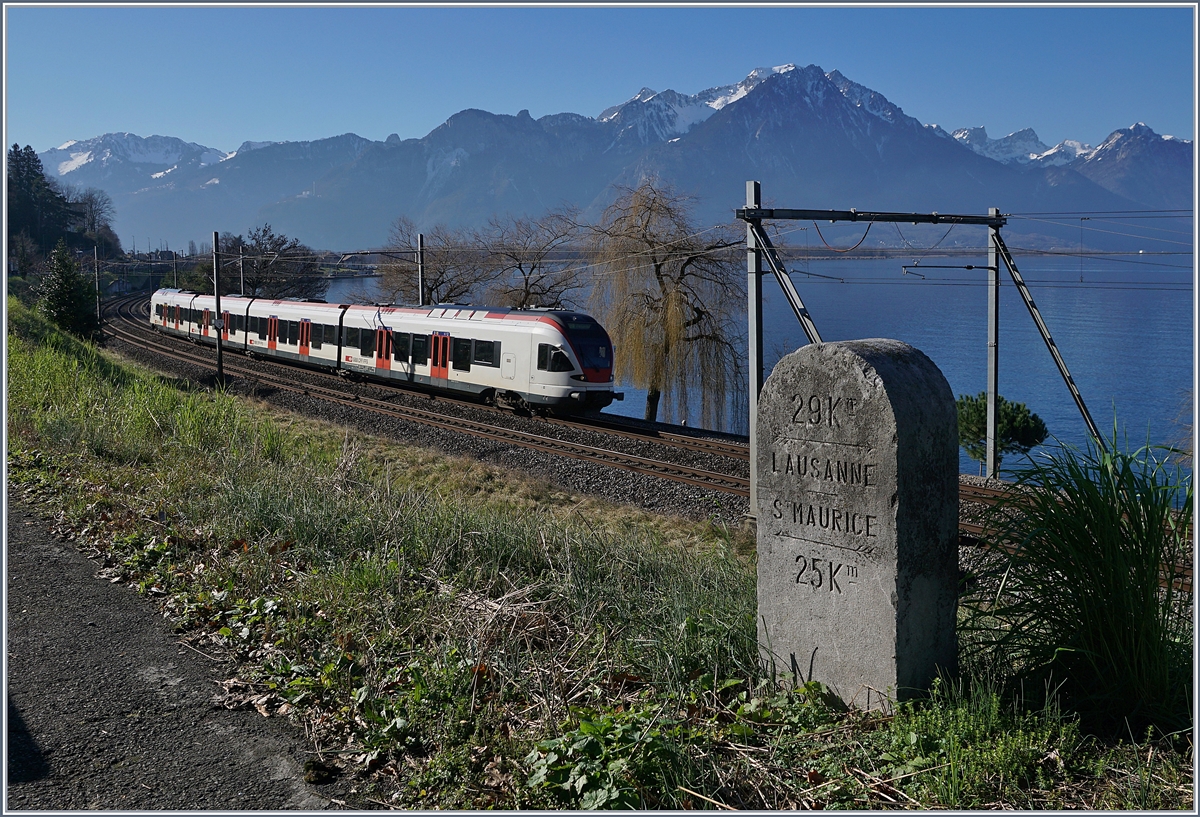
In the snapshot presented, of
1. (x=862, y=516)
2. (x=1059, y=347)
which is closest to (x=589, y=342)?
(x=862, y=516)

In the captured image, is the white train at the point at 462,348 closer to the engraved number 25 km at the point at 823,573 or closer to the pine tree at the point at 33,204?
the engraved number 25 km at the point at 823,573

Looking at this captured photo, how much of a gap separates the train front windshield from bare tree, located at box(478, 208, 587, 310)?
12.3 m

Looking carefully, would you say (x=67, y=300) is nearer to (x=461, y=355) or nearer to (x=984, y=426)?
(x=461, y=355)

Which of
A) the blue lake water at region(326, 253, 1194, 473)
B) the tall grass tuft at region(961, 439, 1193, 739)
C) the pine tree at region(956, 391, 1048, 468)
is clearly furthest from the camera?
the blue lake water at region(326, 253, 1194, 473)

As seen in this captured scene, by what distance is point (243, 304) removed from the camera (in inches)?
1406

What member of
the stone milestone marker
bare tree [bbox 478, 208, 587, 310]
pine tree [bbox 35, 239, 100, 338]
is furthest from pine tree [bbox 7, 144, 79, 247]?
the stone milestone marker

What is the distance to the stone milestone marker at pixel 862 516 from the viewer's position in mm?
4105

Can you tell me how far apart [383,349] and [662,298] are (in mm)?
10033

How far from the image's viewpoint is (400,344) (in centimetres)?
2541

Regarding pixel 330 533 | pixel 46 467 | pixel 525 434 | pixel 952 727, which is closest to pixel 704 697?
pixel 952 727

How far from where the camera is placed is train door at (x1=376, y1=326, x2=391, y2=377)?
26.0m

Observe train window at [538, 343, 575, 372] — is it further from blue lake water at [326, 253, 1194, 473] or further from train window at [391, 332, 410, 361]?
train window at [391, 332, 410, 361]

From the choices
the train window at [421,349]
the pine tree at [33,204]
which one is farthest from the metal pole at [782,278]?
the pine tree at [33,204]

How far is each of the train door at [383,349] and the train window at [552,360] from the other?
23.4 feet
